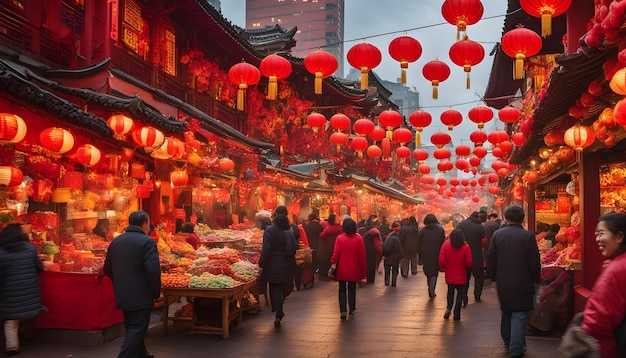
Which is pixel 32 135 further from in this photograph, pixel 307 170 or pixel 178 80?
pixel 307 170

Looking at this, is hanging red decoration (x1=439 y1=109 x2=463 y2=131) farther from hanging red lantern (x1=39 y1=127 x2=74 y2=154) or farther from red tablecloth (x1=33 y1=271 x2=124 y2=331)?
red tablecloth (x1=33 y1=271 x2=124 y2=331)

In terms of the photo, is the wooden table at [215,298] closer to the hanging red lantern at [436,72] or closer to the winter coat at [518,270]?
the winter coat at [518,270]

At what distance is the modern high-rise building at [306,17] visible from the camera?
94.3 m

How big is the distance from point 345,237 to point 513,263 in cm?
373

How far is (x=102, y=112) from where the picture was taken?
458 inches

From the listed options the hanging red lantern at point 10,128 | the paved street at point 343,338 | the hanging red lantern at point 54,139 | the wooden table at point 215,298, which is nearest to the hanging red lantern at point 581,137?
the paved street at point 343,338

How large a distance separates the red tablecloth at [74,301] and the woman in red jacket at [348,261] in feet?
13.5

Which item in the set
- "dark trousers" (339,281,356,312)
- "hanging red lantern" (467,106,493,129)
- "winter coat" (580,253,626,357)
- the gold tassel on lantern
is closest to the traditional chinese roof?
"hanging red lantern" (467,106,493,129)

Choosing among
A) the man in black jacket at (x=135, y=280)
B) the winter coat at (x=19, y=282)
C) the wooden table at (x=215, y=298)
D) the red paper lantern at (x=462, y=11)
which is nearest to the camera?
the man in black jacket at (x=135, y=280)

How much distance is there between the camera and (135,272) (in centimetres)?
660

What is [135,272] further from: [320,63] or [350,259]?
[320,63]

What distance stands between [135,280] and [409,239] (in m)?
12.6

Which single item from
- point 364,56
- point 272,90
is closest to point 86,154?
point 272,90

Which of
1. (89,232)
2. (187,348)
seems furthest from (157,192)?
(187,348)
